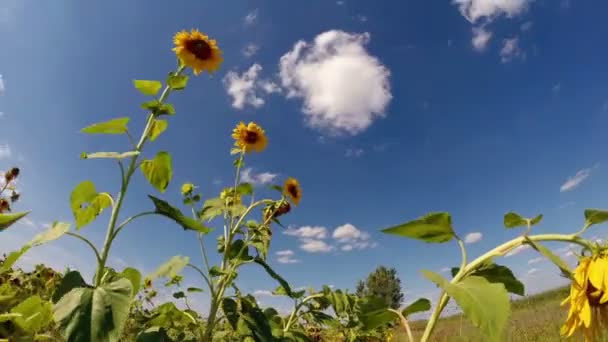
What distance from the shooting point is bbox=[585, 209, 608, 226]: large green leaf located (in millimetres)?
672

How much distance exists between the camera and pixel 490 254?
0.69 m

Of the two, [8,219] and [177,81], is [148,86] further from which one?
[8,219]

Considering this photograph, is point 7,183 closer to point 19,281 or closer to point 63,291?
point 19,281

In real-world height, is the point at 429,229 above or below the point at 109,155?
below

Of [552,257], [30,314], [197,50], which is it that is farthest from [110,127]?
[552,257]

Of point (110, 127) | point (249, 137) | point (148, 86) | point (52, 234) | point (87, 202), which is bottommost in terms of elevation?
point (52, 234)

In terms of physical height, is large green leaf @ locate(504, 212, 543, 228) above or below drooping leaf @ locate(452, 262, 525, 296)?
above

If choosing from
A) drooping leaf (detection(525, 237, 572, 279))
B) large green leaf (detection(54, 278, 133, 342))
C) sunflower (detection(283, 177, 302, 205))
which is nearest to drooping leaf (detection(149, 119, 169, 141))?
large green leaf (detection(54, 278, 133, 342))

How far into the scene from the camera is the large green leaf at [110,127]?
1.43 metres

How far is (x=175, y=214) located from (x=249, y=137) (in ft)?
5.55

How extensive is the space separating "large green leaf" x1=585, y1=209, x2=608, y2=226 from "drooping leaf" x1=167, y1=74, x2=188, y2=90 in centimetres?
143

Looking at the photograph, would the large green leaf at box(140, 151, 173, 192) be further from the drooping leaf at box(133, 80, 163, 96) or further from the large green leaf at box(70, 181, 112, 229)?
the drooping leaf at box(133, 80, 163, 96)

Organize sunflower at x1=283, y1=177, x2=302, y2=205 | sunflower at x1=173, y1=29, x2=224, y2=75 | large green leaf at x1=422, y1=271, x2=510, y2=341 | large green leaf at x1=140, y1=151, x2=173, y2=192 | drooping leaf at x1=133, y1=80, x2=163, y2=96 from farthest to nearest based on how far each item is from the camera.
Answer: sunflower at x1=283, y1=177, x2=302, y2=205 < sunflower at x1=173, y1=29, x2=224, y2=75 < drooping leaf at x1=133, y1=80, x2=163, y2=96 < large green leaf at x1=140, y1=151, x2=173, y2=192 < large green leaf at x1=422, y1=271, x2=510, y2=341

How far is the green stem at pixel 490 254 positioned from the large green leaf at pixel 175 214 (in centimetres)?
77
